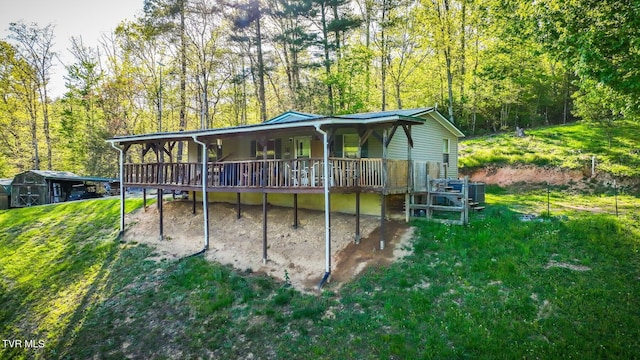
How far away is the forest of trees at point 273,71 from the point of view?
26.8 meters

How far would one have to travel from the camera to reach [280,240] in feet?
44.8

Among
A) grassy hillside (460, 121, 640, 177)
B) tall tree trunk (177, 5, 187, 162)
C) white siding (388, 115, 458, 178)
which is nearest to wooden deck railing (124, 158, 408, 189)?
white siding (388, 115, 458, 178)

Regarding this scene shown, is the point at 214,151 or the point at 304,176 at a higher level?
the point at 214,151

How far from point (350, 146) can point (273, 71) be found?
17.6 metres

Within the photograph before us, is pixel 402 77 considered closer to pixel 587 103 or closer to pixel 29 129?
pixel 587 103

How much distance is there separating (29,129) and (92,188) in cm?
1210

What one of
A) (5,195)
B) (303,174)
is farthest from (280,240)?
(5,195)

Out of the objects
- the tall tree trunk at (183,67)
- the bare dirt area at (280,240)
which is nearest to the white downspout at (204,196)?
the bare dirt area at (280,240)

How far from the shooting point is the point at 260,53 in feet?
90.5

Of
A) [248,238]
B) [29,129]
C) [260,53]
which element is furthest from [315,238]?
[29,129]

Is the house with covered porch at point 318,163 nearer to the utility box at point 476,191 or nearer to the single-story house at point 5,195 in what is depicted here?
the utility box at point 476,191

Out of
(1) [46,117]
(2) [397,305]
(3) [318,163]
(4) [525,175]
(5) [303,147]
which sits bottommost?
(2) [397,305]

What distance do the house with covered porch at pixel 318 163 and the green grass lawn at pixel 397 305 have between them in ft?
6.76

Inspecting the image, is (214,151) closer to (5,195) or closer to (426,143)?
(426,143)
